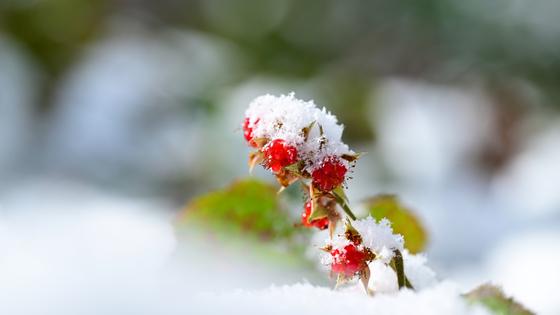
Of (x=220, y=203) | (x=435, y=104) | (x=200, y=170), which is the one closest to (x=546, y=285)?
(x=220, y=203)

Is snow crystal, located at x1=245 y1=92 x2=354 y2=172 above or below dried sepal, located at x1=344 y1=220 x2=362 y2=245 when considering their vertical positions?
above

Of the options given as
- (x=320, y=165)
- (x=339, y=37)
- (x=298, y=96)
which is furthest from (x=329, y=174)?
(x=339, y=37)

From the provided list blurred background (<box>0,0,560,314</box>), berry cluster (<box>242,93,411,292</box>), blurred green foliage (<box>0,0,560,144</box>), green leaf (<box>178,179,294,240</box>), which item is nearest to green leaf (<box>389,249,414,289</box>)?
berry cluster (<box>242,93,411,292</box>)

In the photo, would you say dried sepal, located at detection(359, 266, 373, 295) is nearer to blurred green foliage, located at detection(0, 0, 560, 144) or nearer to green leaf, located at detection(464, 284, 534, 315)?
green leaf, located at detection(464, 284, 534, 315)

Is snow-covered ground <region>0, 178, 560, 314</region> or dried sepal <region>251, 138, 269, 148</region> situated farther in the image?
dried sepal <region>251, 138, 269, 148</region>

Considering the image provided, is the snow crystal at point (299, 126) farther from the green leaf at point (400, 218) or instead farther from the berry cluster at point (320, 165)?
the green leaf at point (400, 218)

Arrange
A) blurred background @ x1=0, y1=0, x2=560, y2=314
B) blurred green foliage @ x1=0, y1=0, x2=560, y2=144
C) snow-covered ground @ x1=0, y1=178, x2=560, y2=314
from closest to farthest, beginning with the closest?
snow-covered ground @ x1=0, y1=178, x2=560, y2=314 → blurred background @ x1=0, y1=0, x2=560, y2=314 → blurred green foliage @ x1=0, y1=0, x2=560, y2=144

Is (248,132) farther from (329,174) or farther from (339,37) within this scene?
(339,37)
